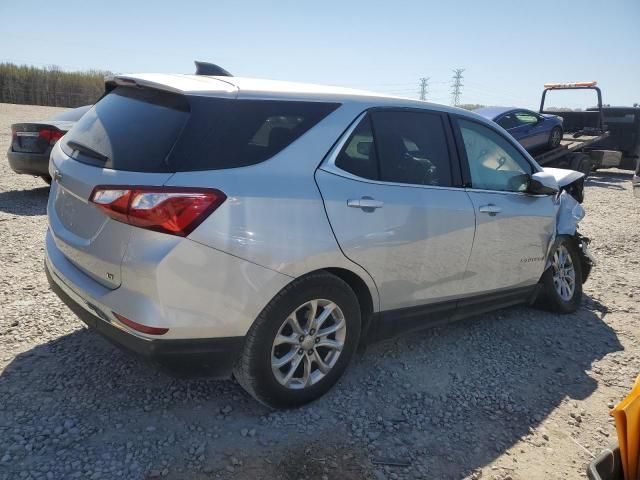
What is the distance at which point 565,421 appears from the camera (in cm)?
310

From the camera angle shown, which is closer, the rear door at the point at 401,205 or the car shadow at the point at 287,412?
the car shadow at the point at 287,412

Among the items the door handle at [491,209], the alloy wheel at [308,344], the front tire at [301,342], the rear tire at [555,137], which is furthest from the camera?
the rear tire at [555,137]

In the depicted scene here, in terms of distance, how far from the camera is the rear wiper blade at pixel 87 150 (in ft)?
8.36

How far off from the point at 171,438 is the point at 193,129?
5.18 ft

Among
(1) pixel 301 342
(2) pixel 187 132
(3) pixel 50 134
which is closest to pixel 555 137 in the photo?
(3) pixel 50 134

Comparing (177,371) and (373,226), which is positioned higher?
(373,226)

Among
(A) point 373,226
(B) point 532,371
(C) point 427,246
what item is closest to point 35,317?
(A) point 373,226

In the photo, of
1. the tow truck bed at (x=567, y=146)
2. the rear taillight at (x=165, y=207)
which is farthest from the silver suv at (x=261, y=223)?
the tow truck bed at (x=567, y=146)

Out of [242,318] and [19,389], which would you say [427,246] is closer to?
[242,318]

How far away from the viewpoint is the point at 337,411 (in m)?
2.97

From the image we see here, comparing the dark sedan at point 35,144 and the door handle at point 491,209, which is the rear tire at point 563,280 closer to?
the door handle at point 491,209

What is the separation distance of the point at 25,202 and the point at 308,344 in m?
6.48

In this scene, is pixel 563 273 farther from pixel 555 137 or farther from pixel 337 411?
pixel 555 137

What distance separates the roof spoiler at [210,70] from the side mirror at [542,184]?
2.50m
